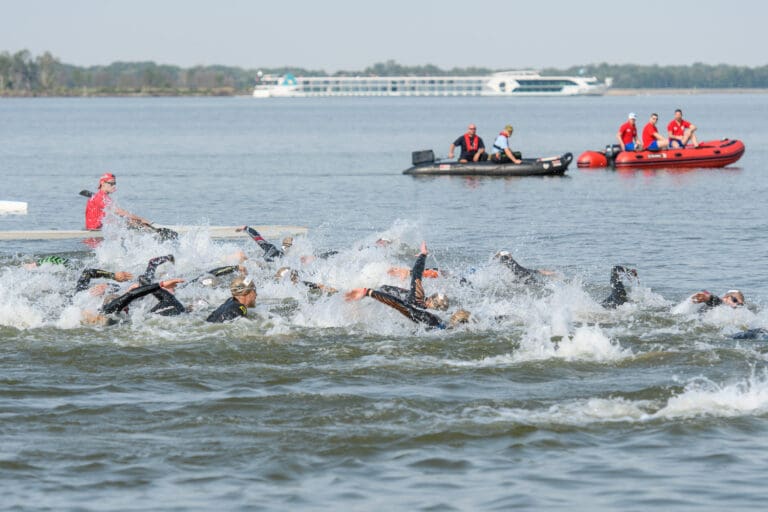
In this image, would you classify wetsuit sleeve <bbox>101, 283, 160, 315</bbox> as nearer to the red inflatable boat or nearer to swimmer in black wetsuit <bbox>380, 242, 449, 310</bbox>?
swimmer in black wetsuit <bbox>380, 242, 449, 310</bbox>

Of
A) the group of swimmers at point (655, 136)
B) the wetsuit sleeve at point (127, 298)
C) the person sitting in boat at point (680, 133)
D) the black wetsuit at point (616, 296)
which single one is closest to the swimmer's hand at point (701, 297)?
the black wetsuit at point (616, 296)

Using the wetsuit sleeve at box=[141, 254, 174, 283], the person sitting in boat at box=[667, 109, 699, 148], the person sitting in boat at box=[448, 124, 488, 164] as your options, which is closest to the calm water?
the wetsuit sleeve at box=[141, 254, 174, 283]

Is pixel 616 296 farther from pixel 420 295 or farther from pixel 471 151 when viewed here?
pixel 471 151

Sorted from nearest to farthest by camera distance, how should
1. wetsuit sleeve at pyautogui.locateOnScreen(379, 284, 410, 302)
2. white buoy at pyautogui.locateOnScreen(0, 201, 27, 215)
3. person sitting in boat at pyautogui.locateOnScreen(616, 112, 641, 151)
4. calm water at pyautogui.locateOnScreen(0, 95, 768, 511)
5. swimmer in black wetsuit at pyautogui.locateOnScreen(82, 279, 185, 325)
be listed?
1. calm water at pyautogui.locateOnScreen(0, 95, 768, 511)
2. swimmer in black wetsuit at pyautogui.locateOnScreen(82, 279, 185, 325)
3. wetsuit sleeve at pyautogui.locateOnScreen(379, 284, 410, 302)
4. white buoy at pyautogui.locateOnScreen(0, 201, 27, 215)
5. person sitting in boat at pyautogui.locateOnScreen(616, 112, 641, 151)

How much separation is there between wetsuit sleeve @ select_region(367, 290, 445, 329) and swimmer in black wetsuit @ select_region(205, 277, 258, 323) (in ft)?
5.50

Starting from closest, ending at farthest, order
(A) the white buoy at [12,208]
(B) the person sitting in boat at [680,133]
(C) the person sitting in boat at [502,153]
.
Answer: (A) the white buoy at [12,208], (C) the person sitting in boat at [502,153], (B) the person sitting in boat at [680,133]

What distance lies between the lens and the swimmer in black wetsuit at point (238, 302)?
14.0 metres

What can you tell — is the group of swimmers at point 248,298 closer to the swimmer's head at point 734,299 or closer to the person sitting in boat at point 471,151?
the swimmer's head at point 734,299

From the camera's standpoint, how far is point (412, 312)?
14.0 metres

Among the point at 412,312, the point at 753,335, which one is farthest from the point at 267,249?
the point at 753,335

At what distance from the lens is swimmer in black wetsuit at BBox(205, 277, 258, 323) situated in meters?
14.0

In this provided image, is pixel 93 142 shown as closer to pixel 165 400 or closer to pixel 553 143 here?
pixel 553 143

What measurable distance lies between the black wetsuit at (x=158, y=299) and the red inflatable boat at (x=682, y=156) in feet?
89.3

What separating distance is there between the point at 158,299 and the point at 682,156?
2771cm
